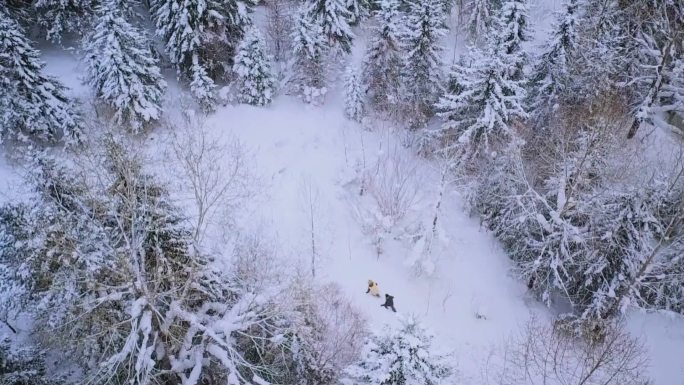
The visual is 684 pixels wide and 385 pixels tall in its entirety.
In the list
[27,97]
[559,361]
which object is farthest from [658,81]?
[27,97]

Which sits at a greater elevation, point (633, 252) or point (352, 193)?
point (633, 252)

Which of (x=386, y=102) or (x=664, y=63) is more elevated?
(x=664, y=63)

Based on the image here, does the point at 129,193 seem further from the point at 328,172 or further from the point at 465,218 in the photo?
the point at 465,218

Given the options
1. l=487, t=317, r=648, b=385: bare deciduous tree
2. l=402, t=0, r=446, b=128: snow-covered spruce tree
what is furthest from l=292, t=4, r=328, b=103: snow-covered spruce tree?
A: l=487, t=317, r=648, b=385: bare deciduous tree

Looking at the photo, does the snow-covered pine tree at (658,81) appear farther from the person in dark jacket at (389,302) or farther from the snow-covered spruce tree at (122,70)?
the snow-covered spruce tree at (122,70)

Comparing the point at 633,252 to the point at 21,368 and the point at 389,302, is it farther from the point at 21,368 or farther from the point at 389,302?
the point at 21,368

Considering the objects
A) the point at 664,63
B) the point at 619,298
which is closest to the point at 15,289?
the point at 619,298
